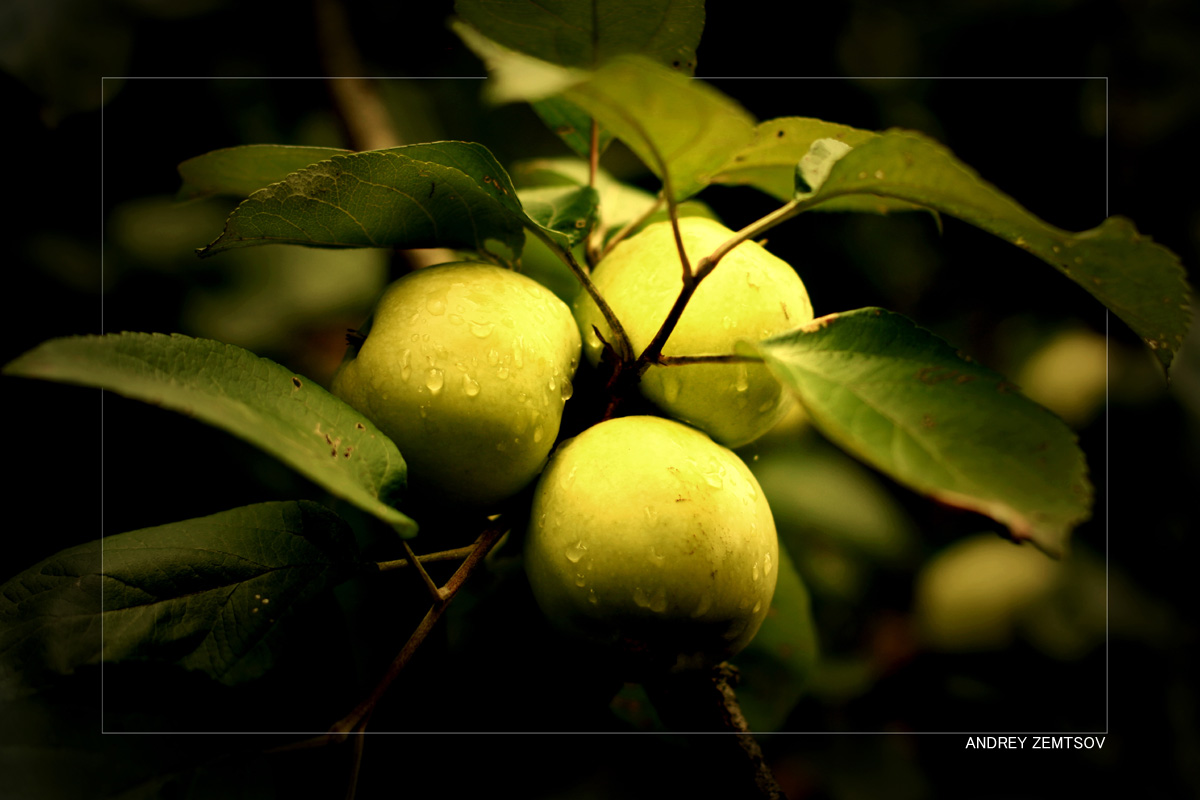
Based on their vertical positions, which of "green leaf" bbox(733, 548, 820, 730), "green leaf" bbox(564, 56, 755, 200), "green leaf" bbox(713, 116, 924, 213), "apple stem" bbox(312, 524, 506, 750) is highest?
"green leaf" bbox(564, 56, 755, 200)

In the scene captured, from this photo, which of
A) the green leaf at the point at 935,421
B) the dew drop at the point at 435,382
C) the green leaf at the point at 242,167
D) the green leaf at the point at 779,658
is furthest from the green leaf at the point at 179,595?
the green leaf at the point at 779,658

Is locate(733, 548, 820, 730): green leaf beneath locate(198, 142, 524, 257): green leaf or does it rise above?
beneath

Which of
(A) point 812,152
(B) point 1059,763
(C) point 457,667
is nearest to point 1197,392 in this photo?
(B) point 1059,763

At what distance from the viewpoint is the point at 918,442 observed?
0.41 m

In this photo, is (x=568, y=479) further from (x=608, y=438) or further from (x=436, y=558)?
(x=436, y=558)

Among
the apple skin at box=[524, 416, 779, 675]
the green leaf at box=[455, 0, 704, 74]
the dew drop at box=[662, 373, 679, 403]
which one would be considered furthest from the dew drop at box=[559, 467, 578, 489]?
the green leaf at box=[455, 0, 704, 74]

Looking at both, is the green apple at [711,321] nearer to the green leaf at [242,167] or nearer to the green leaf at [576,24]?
the green leaf at [576,24]

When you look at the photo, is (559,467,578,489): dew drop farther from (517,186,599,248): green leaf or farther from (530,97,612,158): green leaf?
(530,97,612,158): green leaf

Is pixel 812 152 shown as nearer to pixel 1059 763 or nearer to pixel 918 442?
pixel 918 442

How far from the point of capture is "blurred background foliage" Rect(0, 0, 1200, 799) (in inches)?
35.3

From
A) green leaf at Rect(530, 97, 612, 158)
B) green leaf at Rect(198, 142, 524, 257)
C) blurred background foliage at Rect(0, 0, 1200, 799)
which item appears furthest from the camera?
blurred background foliage at Rect(0, 0, 1200, 799)

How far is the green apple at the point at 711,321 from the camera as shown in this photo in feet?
1.80

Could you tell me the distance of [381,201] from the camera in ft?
1.65

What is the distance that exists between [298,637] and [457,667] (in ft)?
0.71
